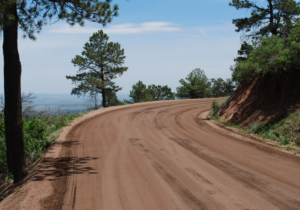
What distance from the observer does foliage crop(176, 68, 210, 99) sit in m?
51.8

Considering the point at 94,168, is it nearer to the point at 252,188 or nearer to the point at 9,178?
the point at 9,178

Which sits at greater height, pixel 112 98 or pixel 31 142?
pixel 112 98

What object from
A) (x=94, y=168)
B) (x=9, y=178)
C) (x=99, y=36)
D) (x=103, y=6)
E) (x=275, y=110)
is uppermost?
(x=99, y=36)

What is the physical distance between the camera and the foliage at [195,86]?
51.8m

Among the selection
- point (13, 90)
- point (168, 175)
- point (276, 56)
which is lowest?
point (168, 175)

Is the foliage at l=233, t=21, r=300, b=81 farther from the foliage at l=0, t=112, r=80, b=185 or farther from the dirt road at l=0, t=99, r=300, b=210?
the foliage at l=0, t=112, r=80, b=185

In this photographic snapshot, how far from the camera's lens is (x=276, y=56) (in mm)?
12523

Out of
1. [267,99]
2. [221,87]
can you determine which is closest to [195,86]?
[221,87]

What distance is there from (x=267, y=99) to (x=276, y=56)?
2497 mm

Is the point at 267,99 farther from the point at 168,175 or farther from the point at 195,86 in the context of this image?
the point at 195,86

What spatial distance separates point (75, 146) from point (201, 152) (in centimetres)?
484

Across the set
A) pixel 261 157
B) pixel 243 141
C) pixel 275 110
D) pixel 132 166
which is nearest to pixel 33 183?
pixel 132 166

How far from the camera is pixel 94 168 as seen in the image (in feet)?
25.6

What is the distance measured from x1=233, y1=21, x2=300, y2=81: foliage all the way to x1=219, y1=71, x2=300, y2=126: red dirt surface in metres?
0.75
